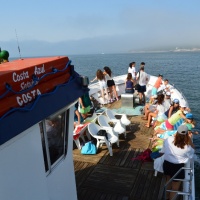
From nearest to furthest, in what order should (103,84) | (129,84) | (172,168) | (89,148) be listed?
(172,168)
(89,148)
(129,84)
(103,84)

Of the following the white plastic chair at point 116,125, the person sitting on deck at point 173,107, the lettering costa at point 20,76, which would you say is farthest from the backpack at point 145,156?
the lettering costa at point 20,76

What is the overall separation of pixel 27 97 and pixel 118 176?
388 cm

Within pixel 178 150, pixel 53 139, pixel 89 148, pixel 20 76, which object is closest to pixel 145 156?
pixel 89 148

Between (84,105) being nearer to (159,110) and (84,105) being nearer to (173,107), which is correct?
(159,110)

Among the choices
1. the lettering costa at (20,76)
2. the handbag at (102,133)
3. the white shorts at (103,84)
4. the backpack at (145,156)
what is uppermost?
the lettering costa at (20,76)

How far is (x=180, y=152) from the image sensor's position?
454cm

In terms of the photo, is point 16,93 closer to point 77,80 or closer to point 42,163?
point 42,163

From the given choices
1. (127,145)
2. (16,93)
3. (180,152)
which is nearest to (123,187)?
(180,152)

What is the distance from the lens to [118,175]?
19.3 ft

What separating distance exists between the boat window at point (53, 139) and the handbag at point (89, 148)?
3335 millimetres

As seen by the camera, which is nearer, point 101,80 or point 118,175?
point 118,175

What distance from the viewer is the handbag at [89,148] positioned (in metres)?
6.83

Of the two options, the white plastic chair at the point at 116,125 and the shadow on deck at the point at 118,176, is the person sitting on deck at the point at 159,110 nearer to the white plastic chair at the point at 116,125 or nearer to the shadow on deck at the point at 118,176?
the shadow on deck at the point at 118,176

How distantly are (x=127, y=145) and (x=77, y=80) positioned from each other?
424 centimetres
